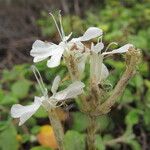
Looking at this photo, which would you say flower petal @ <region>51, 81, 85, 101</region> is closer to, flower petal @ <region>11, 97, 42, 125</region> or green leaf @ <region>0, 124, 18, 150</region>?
flower petal @ <region>11, 97, 42, 125</region>

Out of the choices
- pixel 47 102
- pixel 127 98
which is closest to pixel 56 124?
pixel 47 102

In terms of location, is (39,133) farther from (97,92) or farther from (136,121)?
(97,92)

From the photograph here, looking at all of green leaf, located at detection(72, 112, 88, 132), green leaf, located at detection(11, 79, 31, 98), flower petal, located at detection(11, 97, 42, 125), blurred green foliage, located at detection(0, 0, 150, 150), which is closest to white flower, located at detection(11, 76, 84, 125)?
flower petal, located at detection(11, 97, 42, 125)

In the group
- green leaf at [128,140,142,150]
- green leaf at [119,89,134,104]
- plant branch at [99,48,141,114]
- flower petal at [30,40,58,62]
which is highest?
flower petal at [30,40,58,62]

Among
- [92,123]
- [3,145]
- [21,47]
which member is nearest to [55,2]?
[21,47]

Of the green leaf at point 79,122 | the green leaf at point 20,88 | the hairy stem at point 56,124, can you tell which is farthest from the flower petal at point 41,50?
the green leaf at point 20,88

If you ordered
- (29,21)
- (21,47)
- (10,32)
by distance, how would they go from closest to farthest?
(21,47), (10,32), (29,21)
